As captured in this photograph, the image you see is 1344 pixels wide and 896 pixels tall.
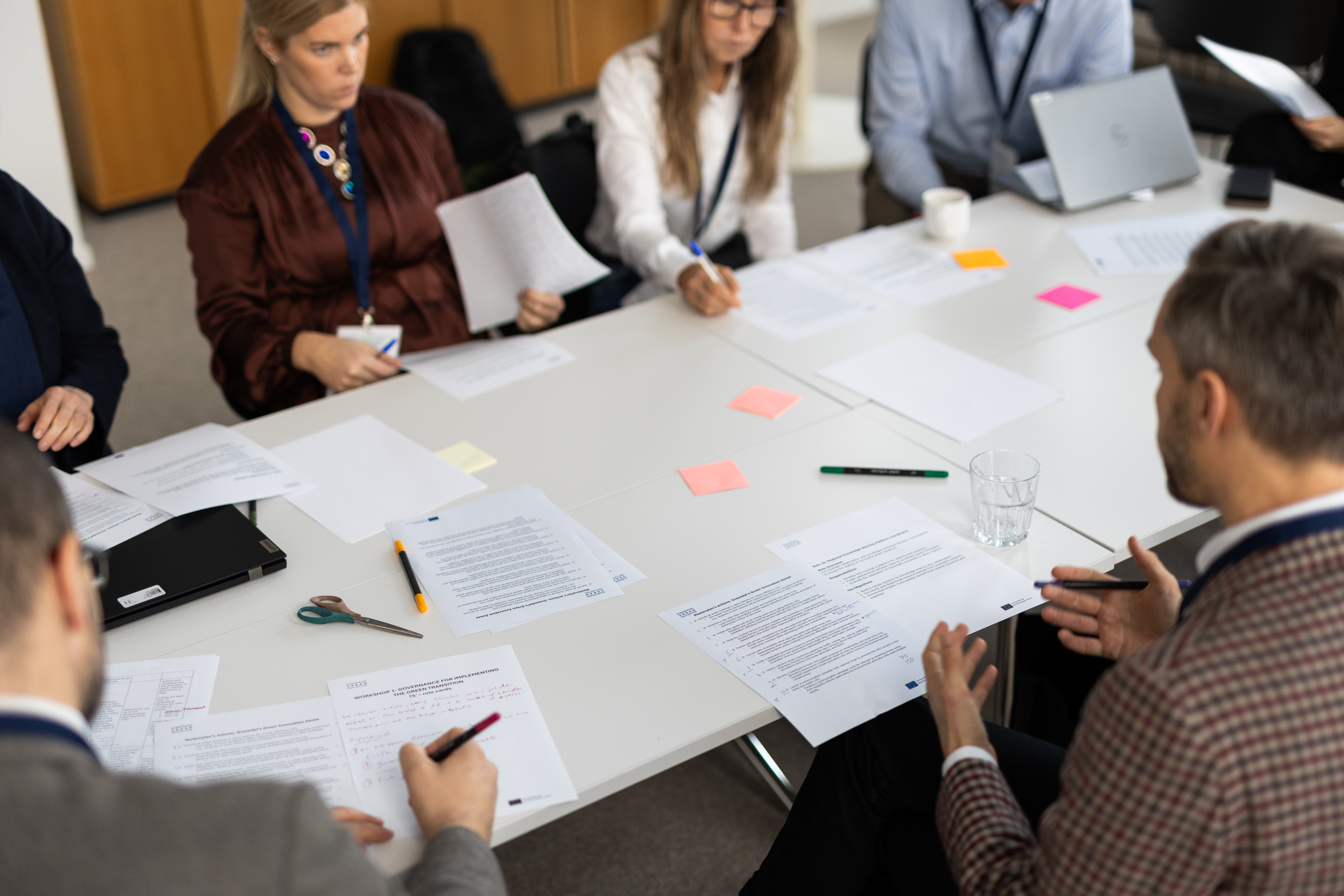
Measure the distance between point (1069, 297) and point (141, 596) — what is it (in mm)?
1770

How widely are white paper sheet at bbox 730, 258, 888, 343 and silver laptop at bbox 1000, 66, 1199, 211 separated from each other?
26.3 inches

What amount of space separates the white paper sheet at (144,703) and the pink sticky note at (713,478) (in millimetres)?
717

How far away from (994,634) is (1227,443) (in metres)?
0.82

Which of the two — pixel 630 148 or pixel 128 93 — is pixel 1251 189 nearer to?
pixel 630 148

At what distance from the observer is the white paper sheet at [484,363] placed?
208 centimetres

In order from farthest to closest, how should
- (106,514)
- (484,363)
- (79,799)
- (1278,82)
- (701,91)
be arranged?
1. (1278,82)
2. (701,91)
3. (484,363)
4. (106,514)
5. (79,799)

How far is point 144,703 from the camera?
134cm

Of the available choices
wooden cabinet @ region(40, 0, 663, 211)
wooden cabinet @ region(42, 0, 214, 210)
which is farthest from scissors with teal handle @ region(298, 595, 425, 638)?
wooden cabinet @ region(42, 0, 214, 210)

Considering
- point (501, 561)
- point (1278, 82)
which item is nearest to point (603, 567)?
point (501, 561)

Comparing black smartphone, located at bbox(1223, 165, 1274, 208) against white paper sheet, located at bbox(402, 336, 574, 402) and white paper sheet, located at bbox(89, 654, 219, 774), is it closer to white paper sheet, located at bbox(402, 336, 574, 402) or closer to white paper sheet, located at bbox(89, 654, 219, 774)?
white paper sheet, located at bbox(402, 336, 574, 402)

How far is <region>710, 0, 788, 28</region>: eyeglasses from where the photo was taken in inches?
99.0

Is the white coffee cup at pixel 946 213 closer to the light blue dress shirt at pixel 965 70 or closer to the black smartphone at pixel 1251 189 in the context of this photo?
the light blue dress shirt at pixel 965 70

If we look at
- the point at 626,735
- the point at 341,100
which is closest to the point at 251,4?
the point at 341,100

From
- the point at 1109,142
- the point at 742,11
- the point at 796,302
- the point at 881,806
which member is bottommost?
the point at 881,806
